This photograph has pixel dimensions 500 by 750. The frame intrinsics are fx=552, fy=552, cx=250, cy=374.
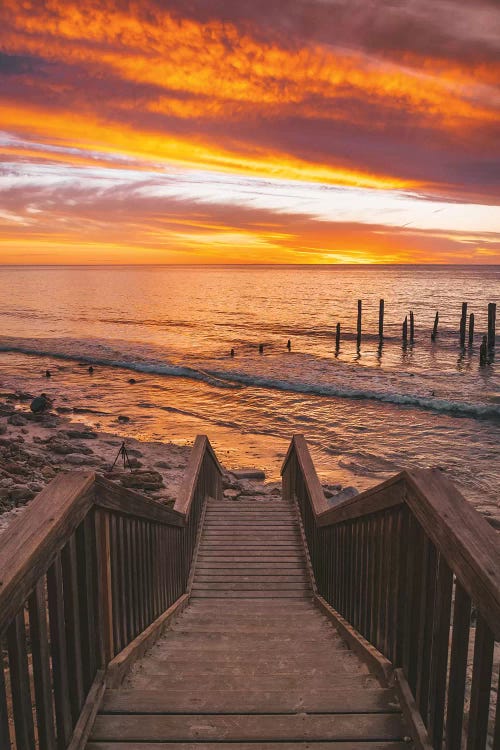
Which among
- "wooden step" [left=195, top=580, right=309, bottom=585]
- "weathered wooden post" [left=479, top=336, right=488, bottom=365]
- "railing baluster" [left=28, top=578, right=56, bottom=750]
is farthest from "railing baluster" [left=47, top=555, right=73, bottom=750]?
"weathered wooden post" [left=479, top=336, right=488, bottom=365]

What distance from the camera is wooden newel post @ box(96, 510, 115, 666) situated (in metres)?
2.81

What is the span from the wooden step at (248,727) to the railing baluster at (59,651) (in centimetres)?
25

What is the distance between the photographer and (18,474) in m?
11.8

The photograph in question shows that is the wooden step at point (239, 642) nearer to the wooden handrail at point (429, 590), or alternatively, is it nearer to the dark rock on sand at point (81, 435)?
the wooden handrail at point (429, 590)

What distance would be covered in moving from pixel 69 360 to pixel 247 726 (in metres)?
35.0

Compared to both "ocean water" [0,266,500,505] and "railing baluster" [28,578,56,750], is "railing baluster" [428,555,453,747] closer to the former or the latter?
"railing baluster" [28,578,56,750]

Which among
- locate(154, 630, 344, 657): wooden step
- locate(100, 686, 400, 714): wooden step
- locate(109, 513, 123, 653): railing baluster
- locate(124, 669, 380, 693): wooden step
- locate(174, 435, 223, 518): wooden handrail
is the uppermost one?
locate(109, 513, 123, 653): railing baluster

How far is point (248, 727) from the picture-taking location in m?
2.50

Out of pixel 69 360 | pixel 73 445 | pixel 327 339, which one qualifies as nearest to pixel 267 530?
pixel 73 445

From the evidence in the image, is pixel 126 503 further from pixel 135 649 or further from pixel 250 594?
pixel 250 594

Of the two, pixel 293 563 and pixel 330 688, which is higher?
pixel 330 688

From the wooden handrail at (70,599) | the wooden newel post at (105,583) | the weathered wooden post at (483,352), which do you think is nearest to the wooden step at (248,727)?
the wooden handrail at (70,599)

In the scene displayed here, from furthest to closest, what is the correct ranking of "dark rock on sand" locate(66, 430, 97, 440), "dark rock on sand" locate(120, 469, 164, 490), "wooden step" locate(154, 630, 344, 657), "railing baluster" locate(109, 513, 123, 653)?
1. "dark rock on sand" locate(66, 430, 97, 440)
2. "dark rock on sand" locate(120, 469, 164, 490)
3. "wooden step" locate(154, 630, 344, 657)
4. "railing baluster" locate(109, 513, 123, 653)

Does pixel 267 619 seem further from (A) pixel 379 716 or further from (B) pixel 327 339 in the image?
(B) pixel 327 339
